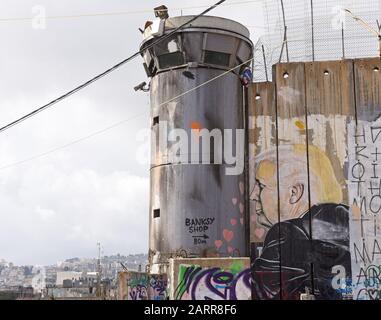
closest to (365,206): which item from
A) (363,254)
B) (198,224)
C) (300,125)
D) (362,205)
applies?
(362,205)

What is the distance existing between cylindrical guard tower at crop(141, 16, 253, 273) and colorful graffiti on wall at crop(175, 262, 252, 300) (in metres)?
3.00

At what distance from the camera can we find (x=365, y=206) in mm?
23688

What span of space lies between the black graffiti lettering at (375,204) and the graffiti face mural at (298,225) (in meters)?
1.06

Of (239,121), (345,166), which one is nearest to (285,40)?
(239,121)

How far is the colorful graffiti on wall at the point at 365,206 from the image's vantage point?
2330cm

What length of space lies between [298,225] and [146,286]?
6.91 meters

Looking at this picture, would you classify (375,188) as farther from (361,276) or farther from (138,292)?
(138,292)

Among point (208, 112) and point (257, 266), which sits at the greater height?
point (208, 112)

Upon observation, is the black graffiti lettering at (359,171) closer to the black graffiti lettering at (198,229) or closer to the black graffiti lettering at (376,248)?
the black graffiti lettering at (376,248)

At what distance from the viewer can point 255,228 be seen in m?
24.3

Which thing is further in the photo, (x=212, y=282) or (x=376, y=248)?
(x=376, y=248)
